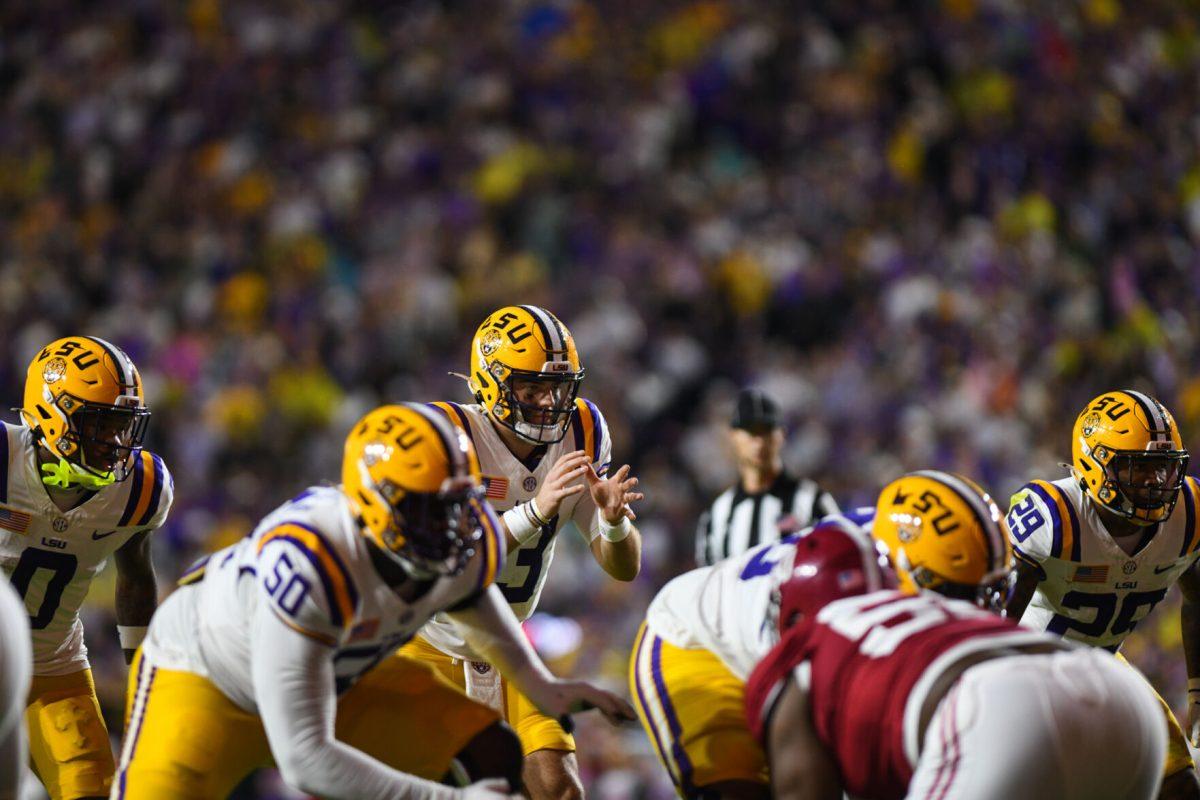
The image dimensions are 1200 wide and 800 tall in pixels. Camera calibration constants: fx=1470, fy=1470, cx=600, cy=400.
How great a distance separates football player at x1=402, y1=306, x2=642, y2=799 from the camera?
16.5 ft

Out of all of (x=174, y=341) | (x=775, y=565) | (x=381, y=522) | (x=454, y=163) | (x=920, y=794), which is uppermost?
(x=454, y=163)

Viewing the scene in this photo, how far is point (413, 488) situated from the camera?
3.65 meters

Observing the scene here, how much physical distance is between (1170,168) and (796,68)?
3396 millimetres

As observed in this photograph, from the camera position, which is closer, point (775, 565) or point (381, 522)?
point (381, 522)

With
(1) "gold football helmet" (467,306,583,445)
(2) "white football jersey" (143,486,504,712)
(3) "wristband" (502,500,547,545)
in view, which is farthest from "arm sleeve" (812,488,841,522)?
(2) "white football jersey" (143,486,504,712)

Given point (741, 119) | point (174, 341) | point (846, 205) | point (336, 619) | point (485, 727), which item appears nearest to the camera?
point (336, 619)

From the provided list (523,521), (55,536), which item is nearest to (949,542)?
(523,521)

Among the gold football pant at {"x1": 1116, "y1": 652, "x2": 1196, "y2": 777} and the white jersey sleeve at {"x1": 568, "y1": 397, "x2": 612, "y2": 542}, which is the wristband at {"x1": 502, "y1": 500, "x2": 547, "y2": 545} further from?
the gold football pant at {"x1": 1116, "y1": 652, "x2": 1196, "y2": 777}

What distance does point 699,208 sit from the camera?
1233 centimetres

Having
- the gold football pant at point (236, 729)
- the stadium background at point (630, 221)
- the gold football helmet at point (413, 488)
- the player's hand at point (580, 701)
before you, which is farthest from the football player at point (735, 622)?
the stadium background at point (630, 221)

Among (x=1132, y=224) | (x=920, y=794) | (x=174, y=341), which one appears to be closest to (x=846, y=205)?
(x=1132, y=224)

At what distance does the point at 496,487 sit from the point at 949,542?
194 cm

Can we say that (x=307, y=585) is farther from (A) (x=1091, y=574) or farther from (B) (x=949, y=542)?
(A) (x=1091, y=574)

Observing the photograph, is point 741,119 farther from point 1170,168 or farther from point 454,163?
point 1170,168
